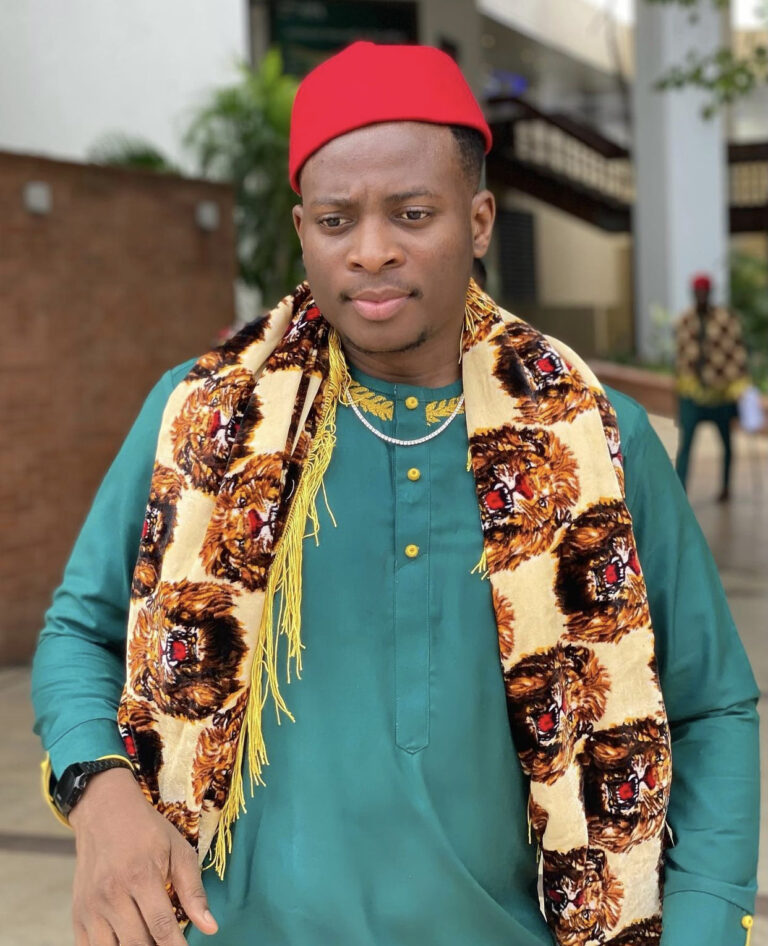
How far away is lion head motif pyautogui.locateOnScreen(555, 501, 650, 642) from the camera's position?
5.52ft

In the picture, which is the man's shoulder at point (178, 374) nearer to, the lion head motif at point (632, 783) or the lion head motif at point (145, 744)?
the lion head motif at point (145, 744)

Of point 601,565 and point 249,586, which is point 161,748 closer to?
point 249,586

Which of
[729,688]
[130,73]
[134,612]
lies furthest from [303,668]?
[130,73]

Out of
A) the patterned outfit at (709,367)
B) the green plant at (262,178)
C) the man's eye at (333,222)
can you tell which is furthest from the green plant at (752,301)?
the man's eye at (333,222)

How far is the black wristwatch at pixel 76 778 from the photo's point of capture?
155cm

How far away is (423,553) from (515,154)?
22355mm

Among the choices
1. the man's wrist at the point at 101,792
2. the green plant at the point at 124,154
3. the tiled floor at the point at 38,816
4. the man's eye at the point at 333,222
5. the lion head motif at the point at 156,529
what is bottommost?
the tiled floor at the point at 38,816

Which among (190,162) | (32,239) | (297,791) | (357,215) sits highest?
(190,162)

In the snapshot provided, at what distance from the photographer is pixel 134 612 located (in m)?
1.70

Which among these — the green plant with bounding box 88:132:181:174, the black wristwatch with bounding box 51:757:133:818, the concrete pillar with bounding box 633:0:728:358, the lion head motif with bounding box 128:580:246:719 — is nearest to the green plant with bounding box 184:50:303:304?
the green plant with bounding box 88:132:181:174

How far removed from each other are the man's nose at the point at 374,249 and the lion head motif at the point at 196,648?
0.41m

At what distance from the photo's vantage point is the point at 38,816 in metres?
5.12

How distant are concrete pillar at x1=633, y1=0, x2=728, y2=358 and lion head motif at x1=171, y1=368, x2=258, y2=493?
18505 mm

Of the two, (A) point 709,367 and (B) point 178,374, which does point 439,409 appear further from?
(A) point 709,367
